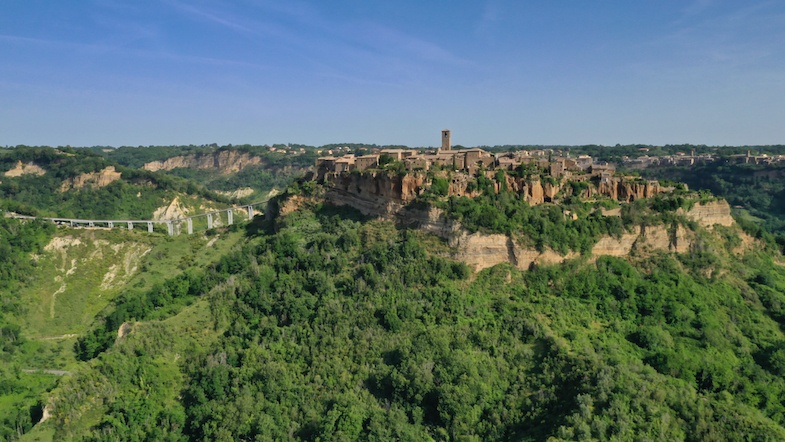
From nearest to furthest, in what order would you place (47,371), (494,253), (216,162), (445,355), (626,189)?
(445,355), (494,253), (47,371), (626,189), (216,162)

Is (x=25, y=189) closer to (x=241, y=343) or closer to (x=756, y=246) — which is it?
(x=241, y=343)

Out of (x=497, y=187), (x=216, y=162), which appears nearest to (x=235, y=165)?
(x=216, y=162)

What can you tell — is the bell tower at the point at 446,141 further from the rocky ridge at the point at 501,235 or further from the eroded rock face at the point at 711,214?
the eroded rock face at the point at 711,214

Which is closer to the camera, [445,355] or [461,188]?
[445,355]

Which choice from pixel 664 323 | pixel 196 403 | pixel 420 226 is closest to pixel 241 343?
pixel 196 403

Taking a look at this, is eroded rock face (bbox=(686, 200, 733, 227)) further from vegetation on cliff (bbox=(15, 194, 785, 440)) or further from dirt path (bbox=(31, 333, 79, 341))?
dirt path (bbox=(31, 333, 79, 341))

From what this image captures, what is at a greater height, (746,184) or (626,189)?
(626,189)

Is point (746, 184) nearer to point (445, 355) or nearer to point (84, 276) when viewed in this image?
point (445, 355)
